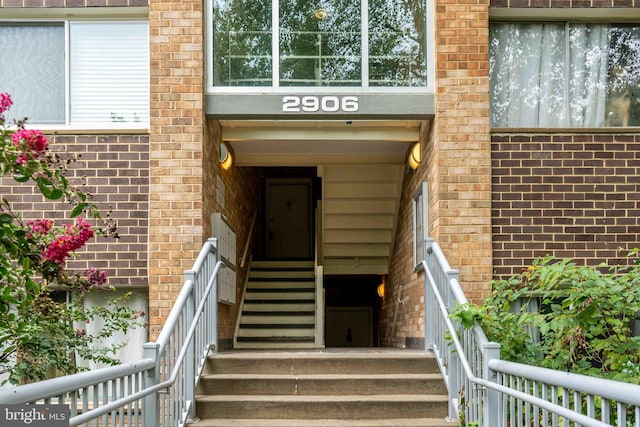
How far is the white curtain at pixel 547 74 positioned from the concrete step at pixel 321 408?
299cm

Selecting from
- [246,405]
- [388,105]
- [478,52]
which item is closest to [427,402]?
[246,405]

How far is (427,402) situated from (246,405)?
1.51 m

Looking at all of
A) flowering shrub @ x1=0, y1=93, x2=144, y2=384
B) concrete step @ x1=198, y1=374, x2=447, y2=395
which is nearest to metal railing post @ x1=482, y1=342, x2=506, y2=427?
concrete step @ x1=198, y1=374, x2=447, y2=395

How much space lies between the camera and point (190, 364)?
6059 mm

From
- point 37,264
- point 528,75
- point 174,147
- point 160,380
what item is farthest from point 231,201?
point 37,264

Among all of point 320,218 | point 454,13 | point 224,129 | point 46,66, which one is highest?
point 454,13

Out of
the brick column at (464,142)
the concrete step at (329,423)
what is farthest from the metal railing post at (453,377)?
the brick column at (464,142)

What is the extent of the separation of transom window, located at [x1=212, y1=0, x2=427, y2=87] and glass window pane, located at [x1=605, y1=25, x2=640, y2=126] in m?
1.90

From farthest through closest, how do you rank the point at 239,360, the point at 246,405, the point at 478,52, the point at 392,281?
the point at 392,281 → the point at 478,52 → the point at 239,360 → the point at 246,405

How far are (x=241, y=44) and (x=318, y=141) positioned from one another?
1470 mm

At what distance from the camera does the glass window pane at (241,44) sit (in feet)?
25.3

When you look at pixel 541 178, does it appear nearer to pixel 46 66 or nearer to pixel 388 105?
pixel 388 105

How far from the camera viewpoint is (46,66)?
769 cm

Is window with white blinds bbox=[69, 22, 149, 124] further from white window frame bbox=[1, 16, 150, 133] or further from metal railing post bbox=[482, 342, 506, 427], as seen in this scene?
metal railing post bbox=[482, 342, 506, 427]
